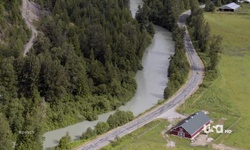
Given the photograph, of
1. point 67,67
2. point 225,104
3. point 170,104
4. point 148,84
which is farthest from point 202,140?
point 67,67

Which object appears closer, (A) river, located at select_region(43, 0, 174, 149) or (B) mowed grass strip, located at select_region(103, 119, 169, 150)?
(B) mowed grass strip, located at select_region(103, 119, 169, 150)

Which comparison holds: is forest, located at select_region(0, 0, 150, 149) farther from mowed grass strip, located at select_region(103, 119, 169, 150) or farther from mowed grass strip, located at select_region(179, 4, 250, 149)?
mowed grass strip, located at select_region(179, 4, 250, 149)

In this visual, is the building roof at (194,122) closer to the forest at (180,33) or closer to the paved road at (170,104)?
the paved road at (170,104)

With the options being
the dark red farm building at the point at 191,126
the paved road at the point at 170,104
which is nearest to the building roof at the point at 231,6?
the paved road at the point at 170,104

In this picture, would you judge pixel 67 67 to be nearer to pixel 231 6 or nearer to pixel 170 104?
pixel 170 104

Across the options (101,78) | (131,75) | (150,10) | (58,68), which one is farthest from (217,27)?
(58,68)

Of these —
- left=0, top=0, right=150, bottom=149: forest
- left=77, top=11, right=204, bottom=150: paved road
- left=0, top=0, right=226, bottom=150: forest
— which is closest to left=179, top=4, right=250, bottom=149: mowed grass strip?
left=77, top=11, right=204, bottom=150: paved road
